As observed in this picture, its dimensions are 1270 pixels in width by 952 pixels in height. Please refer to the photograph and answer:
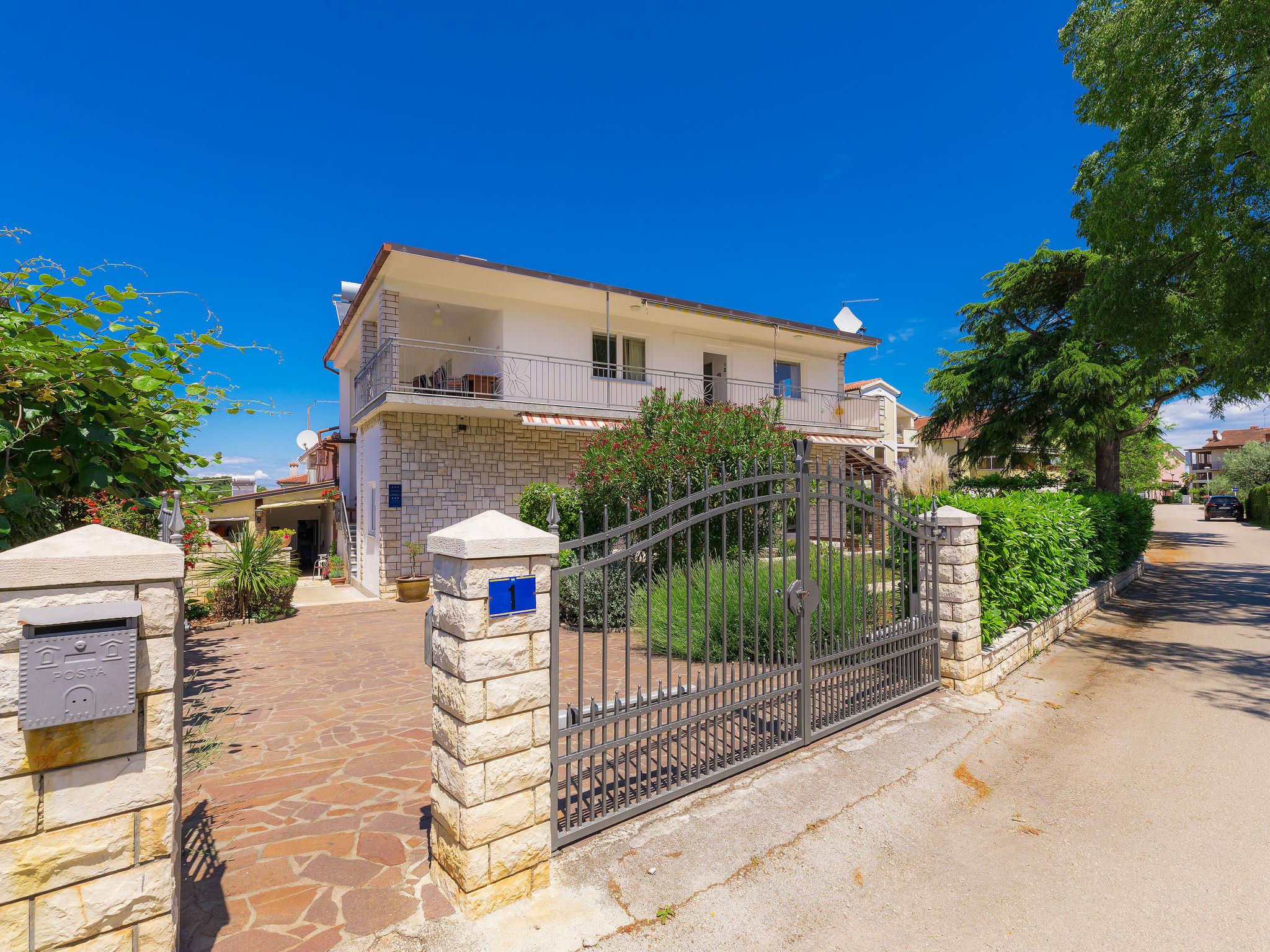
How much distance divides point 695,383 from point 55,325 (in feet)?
47.6

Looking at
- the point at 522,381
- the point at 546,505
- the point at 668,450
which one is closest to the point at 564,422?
the point at 522,381

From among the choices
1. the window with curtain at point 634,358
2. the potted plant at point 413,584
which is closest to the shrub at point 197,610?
the potted plant at point 413,584

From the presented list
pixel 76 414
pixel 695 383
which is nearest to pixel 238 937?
pixel 76 414

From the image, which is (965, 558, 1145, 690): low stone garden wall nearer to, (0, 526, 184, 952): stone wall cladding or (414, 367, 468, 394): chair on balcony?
(0, 526, 184, 952): stone wall cladding

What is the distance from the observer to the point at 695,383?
17266mm

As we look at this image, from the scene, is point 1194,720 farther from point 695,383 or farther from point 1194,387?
point 1194,387

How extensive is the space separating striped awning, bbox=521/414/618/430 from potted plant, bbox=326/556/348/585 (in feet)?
24.8

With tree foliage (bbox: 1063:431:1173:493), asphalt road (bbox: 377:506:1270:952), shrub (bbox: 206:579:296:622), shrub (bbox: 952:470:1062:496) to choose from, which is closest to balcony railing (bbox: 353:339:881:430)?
shrub (bbox: 206:579:296:622)

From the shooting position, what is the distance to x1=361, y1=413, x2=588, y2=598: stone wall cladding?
12.7 metres

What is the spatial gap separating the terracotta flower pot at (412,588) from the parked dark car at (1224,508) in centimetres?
4697

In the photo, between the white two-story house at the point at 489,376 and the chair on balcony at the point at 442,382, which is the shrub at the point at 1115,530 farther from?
the chair on balcony at the point at 442,382

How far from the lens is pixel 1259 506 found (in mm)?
33875

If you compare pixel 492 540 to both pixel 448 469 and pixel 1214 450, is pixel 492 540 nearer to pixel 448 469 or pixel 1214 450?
pixel 448 469

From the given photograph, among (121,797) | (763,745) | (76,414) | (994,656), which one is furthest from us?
(994,656)
